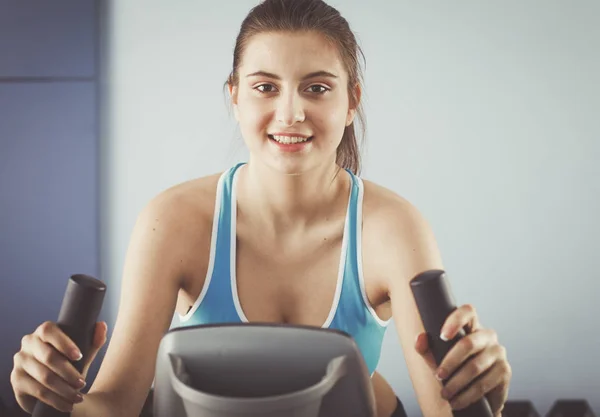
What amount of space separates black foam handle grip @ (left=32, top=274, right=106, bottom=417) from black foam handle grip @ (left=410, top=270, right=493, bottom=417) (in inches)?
14.2

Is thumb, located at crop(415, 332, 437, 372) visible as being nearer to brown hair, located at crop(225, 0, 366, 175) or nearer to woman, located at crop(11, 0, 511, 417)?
woman, located at crop(11, 0, 511, 417)

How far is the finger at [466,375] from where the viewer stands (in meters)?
0.79

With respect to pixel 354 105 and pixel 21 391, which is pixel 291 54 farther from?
pixel 21 391

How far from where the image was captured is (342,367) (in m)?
0.60

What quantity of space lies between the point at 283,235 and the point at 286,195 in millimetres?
91

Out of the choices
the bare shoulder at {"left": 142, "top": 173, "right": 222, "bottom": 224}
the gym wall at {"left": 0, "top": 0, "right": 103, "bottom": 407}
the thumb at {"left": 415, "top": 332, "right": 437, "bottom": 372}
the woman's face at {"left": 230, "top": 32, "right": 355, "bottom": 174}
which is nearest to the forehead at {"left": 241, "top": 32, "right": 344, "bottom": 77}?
the woman's face at {"left": 230, "top": 32, "right": 355, "bottom": 174}

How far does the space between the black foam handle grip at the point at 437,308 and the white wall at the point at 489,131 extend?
206 cm


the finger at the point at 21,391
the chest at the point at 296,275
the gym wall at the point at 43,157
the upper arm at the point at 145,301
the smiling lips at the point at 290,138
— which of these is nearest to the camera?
the finger at the point at 21,391

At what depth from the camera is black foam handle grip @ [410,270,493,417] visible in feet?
2.43

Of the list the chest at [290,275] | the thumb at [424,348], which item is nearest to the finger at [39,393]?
the thumb at [424,348]

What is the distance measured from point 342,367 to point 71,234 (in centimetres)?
242

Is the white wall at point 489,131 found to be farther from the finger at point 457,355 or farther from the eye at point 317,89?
the finger at point 457,355

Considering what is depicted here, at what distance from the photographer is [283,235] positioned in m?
1.43

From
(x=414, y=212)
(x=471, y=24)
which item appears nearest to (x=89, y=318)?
(x=414, y=212)
